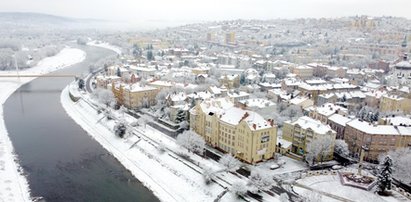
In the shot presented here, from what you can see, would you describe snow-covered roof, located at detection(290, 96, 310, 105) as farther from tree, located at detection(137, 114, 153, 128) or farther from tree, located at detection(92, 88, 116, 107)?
tree, located at detection(92, 88, 116, 107)

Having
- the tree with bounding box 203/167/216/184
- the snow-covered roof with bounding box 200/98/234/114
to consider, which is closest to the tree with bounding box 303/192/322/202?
the tree with bounding box 203/167/216/184

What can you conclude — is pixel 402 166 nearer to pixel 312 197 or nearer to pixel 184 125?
pixel 312 197

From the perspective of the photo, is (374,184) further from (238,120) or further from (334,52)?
(334,52)

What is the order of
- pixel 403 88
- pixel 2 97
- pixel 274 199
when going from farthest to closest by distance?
1. pixel 2 97
2. pixel 403 88
3. pixel 274 199

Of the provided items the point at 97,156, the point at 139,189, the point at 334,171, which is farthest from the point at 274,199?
the point at 97,156

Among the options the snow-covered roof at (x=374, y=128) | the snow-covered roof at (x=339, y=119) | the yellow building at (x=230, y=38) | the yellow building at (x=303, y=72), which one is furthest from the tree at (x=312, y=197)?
the yellow building at (x=230, y=38)

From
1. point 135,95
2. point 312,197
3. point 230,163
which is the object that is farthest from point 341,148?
point 135,95

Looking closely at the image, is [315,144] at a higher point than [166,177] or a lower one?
higher

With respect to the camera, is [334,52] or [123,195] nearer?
[123,195]
